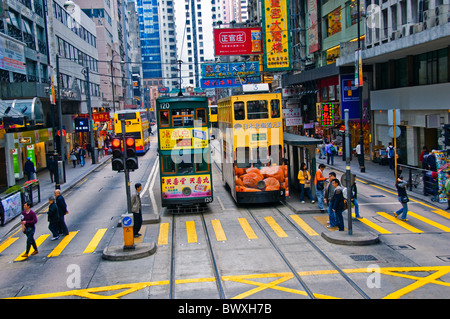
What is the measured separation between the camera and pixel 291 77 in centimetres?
5512

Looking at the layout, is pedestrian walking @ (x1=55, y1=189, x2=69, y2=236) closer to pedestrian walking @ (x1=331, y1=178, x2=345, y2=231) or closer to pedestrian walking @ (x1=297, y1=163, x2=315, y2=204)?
pedestrian walking @ (x1=331, y1=178, x2=345, y2=231)

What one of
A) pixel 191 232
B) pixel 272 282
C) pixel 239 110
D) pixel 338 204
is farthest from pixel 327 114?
pixel 272 282

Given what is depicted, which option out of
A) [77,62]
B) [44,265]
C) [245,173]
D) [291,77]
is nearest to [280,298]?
[44,265]

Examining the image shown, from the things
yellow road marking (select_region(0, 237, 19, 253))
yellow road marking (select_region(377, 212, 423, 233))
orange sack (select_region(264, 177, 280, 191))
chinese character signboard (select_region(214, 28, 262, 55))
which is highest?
chinese character signboard (select_region(214, 28, 262, 55))

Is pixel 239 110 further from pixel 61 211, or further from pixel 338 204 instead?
pixel 61 211

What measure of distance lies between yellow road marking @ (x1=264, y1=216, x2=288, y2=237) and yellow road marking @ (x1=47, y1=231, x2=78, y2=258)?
24.2 feet

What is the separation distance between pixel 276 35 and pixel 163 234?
27.9 meters

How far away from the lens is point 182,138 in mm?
20969

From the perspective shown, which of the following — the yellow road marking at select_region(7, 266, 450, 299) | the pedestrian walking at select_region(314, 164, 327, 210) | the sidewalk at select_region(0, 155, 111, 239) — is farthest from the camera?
the sidewalk at select_region(0, 155, 111, 239)

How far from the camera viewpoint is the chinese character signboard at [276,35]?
4188 centimetres

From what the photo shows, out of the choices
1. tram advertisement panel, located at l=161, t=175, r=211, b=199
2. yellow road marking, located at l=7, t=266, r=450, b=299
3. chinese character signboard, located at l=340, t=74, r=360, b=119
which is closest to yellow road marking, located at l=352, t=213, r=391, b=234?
yellow road marking, located at l=7, t=266, r=450, b=299

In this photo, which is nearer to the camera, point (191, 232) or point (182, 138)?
point (191, 232)

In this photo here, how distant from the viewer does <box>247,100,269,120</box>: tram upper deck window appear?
72.8ft

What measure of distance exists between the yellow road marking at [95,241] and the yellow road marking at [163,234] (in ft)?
7.09
